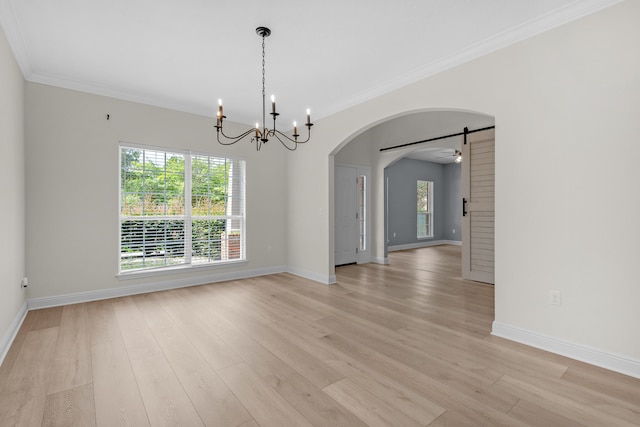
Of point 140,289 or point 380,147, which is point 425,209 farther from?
point 140,289

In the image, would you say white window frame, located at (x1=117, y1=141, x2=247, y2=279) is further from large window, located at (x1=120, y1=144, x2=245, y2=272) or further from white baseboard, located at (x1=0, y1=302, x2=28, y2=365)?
white baseboard, located at (x1=0, y1=302, x2=28, y2=365)

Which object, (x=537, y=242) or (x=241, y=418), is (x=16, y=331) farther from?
(x=537, y=242)

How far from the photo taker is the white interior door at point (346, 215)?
636 cm

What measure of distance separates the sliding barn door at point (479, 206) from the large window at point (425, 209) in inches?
193

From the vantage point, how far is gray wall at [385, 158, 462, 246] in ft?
29.5

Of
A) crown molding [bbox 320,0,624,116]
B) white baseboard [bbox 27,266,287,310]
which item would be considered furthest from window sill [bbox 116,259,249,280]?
crown molding [bbox 320,0,624,116]

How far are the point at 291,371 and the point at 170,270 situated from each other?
10.2 feet

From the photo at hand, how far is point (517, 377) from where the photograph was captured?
7.02 feet

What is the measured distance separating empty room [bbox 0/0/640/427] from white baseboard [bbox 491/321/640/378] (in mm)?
15

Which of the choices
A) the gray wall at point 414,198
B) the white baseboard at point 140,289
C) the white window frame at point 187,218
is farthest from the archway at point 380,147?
the white baseboard at point 140,289

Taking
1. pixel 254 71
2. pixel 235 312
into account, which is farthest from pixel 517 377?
pixel 254 71

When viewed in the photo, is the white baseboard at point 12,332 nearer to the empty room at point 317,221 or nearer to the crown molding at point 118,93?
the empty room at point 317,221

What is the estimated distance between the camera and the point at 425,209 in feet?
33.3

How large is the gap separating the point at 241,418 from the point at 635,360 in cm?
276
